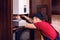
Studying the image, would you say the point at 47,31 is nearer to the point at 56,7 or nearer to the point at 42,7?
the point at 42,7

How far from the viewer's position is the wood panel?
1.13 m

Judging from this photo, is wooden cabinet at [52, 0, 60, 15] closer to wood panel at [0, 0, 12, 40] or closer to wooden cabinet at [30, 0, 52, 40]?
wooden cabinet at [30, 0, 52, 40]

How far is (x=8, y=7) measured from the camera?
113 cm

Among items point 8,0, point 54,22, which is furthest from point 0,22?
point 54,22

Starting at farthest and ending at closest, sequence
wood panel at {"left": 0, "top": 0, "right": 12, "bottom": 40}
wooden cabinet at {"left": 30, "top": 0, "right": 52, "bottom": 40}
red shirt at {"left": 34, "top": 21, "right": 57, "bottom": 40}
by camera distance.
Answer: wooden cabinet at {"left": 30, "top": 0, "right": 52, "bottom": 40}, red shirt at {"left": 34, "top": 21, "right": 57, "bottom": 40}, wood panel at {"left": 0, "top": 0, "right": 12, "bottom": 40}

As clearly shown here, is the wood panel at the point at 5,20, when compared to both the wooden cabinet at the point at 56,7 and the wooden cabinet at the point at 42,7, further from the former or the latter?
the wooden cabinet at the point at 56,7

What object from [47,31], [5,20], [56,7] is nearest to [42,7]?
[56,7]

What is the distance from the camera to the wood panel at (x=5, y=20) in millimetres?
1134

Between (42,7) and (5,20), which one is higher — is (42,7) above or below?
above

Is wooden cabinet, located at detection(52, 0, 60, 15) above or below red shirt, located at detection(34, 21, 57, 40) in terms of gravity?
above

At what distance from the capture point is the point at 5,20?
3.78 feet

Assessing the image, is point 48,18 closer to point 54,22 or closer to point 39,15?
point 39,15

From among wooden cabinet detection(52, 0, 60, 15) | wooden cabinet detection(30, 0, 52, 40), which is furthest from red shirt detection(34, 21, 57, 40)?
wooden cabinet detection(52, 0, 60, 15)

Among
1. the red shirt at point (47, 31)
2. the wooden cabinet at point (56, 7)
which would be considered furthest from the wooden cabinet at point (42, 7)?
the red shirt at point (47, 31)
